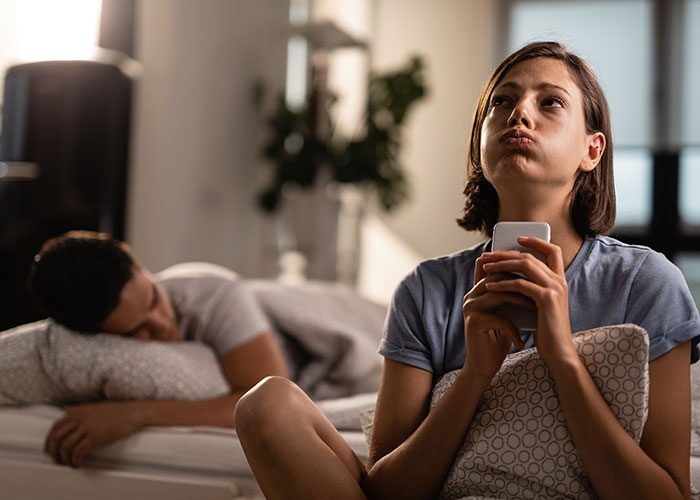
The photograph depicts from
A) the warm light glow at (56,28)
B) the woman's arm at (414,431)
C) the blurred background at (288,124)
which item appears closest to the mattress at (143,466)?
the woman's arm at (414,431)

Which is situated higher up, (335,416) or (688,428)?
(688,428)

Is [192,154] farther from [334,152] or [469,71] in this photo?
[469,71]

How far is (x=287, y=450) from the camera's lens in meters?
0.94

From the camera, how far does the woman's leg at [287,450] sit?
3.06ft

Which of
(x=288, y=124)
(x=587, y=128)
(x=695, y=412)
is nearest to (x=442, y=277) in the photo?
(x=587, y=128)

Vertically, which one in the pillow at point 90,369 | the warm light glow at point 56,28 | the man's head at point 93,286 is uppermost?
the warm light glow at point 56,28

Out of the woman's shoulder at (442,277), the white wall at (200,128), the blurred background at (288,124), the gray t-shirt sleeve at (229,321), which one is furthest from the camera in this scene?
the white wall at (200,128)

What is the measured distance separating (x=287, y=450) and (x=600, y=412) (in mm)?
352

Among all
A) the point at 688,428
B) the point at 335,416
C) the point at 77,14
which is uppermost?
the point at 77,14

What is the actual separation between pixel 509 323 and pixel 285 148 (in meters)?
2.97

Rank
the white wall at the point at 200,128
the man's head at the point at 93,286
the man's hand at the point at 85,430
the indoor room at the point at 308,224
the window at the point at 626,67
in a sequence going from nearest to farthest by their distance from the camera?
the indoor room at the point at 308,224 → the man's hand at the point at 85,430 → the man's head at the point at 93,286 → the white wall at the point at 200,128 → the window at the point at 626,67

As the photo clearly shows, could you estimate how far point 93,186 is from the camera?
2.74 metres

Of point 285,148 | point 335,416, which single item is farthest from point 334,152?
point 335,416

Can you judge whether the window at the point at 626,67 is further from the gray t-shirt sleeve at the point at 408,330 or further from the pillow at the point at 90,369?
the gray t-shirt sleeve at the point at 408,330
